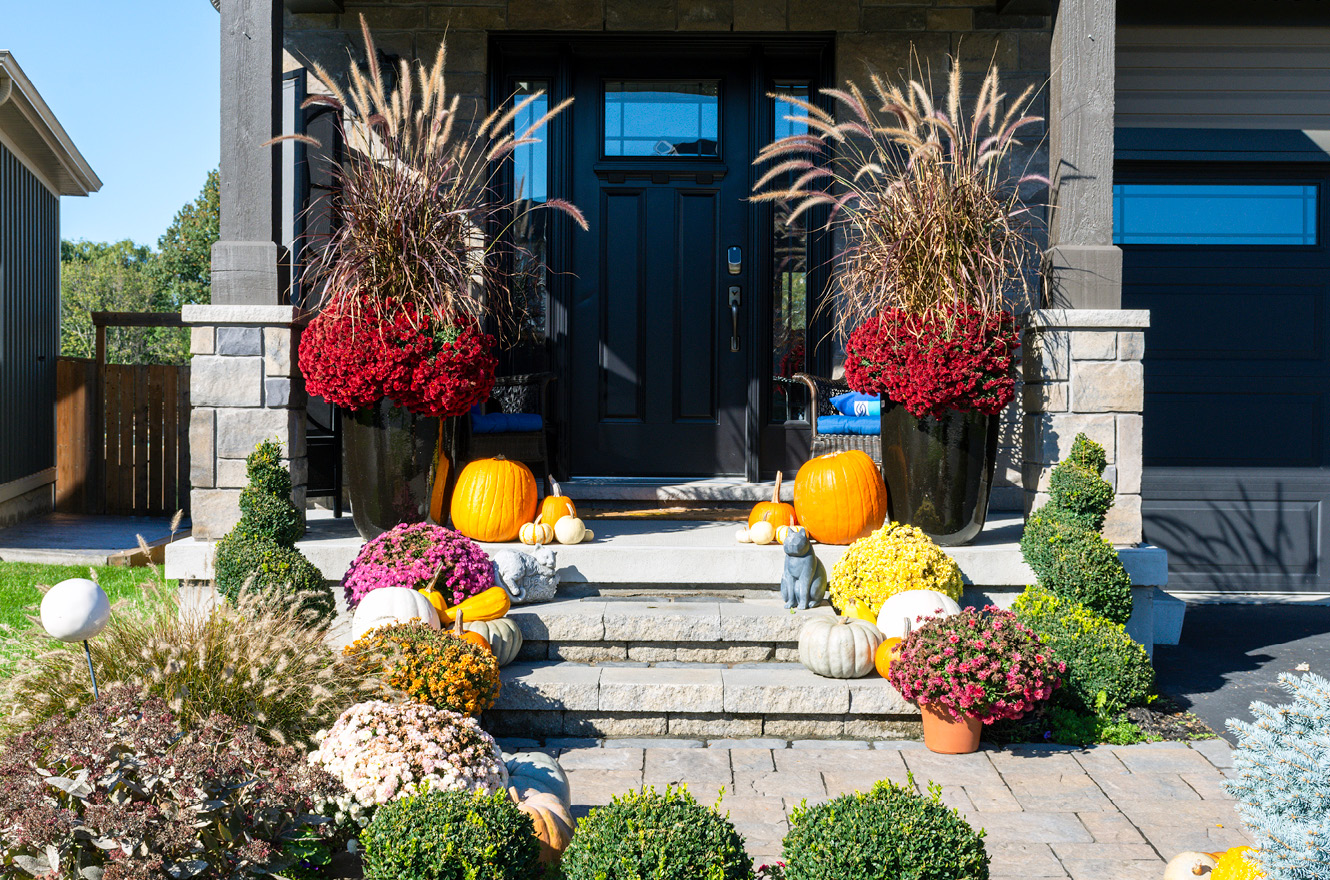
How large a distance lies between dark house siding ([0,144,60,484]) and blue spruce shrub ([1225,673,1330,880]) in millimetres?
8719

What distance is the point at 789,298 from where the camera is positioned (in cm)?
584

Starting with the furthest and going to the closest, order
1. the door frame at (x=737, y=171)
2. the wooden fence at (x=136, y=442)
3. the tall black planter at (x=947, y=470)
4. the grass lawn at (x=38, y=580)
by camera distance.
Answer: the wooden fence at (x=136, y=442) → the door frame at (x=737, y=171) → the grass lawn at (x=38, y=580) → the tall black planter at (x=947, y=470)

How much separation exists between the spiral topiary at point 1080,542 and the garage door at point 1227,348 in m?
2.01

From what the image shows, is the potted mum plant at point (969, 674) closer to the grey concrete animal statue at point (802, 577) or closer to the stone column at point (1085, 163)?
the grey concrete animal statue at point (802, 577)

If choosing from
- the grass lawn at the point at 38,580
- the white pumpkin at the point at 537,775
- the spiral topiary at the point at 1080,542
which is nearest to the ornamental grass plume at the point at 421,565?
the white pumpkin at the point at 537,775

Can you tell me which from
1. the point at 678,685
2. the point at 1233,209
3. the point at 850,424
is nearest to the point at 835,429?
the point at 850,424

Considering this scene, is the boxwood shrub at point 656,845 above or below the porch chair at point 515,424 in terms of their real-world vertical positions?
below

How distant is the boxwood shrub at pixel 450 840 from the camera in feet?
6.67

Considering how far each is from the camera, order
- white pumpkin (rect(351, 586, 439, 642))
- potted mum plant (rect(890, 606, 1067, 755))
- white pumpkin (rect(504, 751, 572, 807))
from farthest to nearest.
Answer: white pumpkin (rect(351, 586, 439, 642)), potted mum plant (rect(890, 606, 1067, 755)), white pumpkin (rect(504, 751, 572, 807))

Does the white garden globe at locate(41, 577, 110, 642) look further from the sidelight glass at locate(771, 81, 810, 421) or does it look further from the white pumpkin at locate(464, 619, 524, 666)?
the sidelight glass at locate(771, 81, 810, 421)

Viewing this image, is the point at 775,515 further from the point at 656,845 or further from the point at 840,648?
the point at 656,845

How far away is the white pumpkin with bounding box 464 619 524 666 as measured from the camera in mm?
3588

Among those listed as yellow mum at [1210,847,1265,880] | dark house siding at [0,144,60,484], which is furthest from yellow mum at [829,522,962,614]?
dark house siding at [0,144,60,484]

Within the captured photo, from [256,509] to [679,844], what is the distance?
2.42 metres
